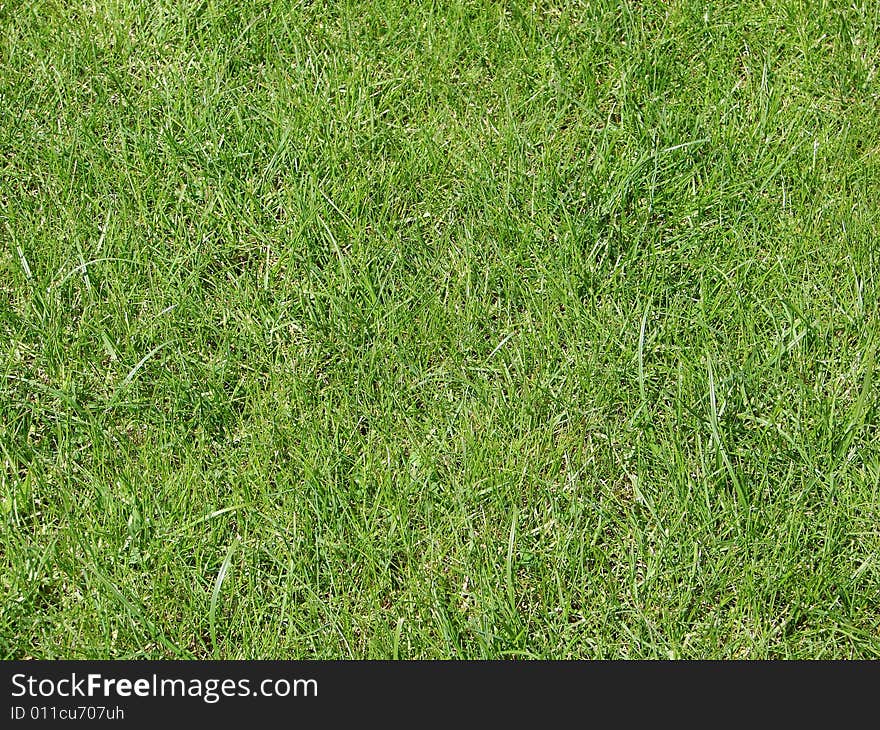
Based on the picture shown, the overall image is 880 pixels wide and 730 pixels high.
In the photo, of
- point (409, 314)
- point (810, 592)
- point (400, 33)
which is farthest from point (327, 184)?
point (810, 592)

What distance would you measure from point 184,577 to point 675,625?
105cm

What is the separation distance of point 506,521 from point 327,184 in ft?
3.98

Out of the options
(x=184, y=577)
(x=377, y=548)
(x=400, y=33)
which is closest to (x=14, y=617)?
(x=184, y=577)

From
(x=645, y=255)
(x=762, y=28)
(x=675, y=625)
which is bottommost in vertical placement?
(x=675, y=625)

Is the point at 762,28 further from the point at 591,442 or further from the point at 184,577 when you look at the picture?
the point at 184,577

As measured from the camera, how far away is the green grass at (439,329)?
234cm

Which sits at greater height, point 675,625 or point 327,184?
point 327,184

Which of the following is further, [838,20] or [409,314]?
[838,20]

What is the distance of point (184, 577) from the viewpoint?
7.71ft

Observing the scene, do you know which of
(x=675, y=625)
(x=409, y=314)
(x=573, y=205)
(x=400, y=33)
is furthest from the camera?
(x=400, y=33)

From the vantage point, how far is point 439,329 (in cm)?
278

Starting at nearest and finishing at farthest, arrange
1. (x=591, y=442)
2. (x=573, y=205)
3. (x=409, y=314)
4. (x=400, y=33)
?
(x=591, y=442) < (x=409, y=314) < (x=573, y=205) < (x=400, y=33)

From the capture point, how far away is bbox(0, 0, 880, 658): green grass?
2340 mm

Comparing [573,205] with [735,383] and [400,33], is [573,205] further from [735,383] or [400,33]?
[400,33]
